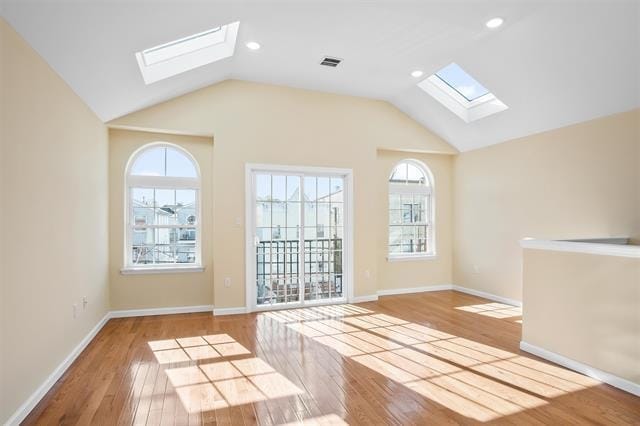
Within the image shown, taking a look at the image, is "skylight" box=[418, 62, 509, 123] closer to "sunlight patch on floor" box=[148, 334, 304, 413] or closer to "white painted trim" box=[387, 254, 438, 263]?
"white painted trim" box=[387, 254, 438, 263]

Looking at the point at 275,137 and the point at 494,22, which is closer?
the point at 494,22

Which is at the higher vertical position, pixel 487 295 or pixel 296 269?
pixel 296 269

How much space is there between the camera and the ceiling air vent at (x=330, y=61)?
12.8 ft

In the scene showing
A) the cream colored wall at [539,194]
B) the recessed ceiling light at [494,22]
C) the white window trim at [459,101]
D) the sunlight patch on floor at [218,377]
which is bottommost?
the sunlight patch on floor at [218,377]

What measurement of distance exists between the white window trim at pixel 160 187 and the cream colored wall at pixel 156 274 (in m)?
0.05

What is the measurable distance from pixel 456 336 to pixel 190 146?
418cm

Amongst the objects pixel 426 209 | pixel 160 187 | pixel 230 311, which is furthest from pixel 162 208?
pixel 426 209

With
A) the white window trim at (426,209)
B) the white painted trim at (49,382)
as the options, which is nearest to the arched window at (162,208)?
the white painted trim at (49,382)

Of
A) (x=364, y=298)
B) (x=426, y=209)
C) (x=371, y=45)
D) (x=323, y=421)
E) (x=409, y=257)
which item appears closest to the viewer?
(x=323, y=421)

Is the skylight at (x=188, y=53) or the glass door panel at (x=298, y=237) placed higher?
the skylight at (x=188, y=53)

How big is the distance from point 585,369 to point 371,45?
12.0 ft

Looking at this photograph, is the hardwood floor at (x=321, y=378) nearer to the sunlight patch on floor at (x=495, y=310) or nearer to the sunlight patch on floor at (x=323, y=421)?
the sunlight patch on floor at (x=323, y=421)

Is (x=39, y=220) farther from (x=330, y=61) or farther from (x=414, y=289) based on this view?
(x=414, y=289)

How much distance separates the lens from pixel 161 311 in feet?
14.6
